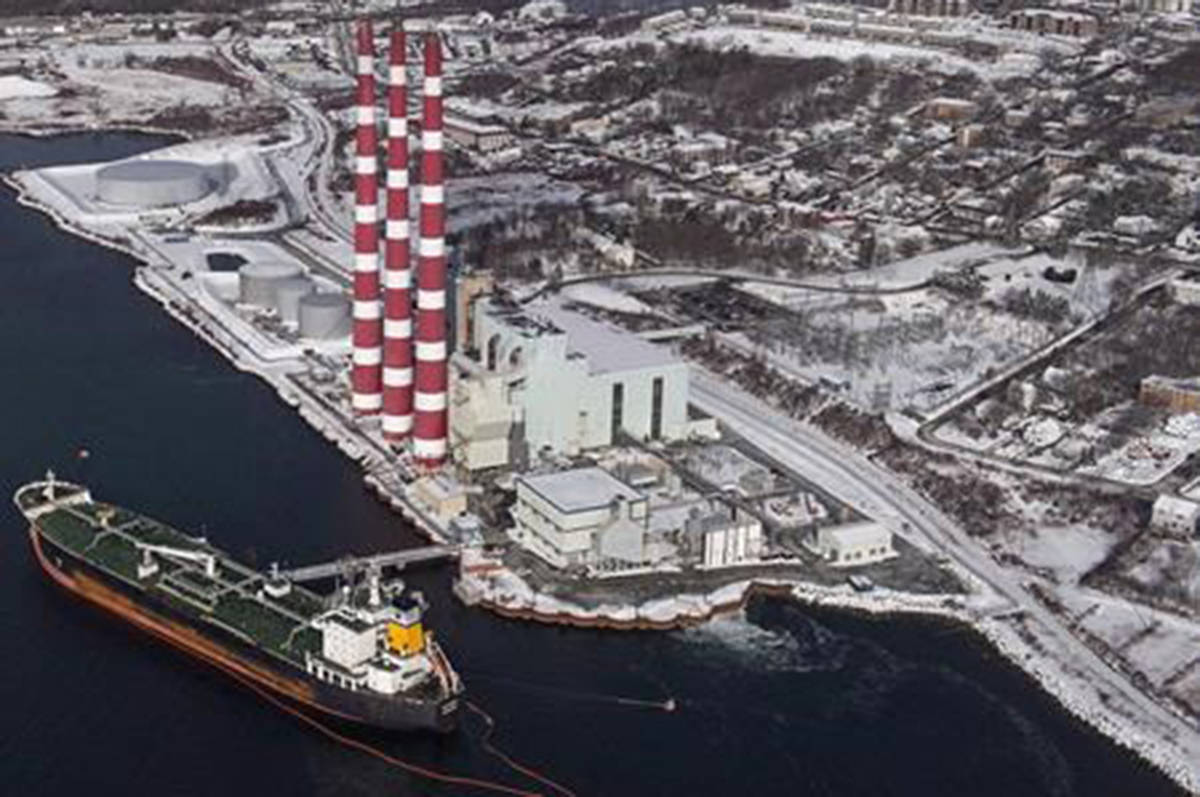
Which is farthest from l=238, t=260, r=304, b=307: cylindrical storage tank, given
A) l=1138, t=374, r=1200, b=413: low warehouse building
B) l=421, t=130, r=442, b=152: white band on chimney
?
l=1138, t=374, r=1200, b=413: low warehouse building

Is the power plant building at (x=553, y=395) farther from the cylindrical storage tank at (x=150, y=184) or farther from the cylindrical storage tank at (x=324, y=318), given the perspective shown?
the cylindrical storage tank at (x=150, y=184)

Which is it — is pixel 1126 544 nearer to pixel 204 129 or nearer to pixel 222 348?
pixel 222 348

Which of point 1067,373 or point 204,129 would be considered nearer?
point 1067,373

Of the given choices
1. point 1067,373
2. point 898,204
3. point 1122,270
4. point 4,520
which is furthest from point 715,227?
point 4,520

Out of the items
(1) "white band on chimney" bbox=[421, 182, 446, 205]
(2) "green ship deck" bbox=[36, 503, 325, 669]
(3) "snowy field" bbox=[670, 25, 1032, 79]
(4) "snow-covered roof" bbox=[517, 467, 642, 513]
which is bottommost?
(2) "green ship deck" bbox=[36, 503, 325, 669]

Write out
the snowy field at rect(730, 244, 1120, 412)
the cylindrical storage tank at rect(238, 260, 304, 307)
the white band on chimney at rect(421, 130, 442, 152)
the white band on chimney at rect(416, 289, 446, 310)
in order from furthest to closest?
the cylindrical storage tank at rect(238, 260, 304, 307)
the snowy field at rect(730, 244, 1120, 412)
the white band on chimney at rect(416, 289, 446, 310)
the white band on chimney at rect(421, 130, 442, 152)

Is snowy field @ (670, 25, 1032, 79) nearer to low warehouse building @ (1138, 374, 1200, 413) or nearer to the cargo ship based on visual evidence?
low warehouse building @ (1138, 374, 1200, 413)
